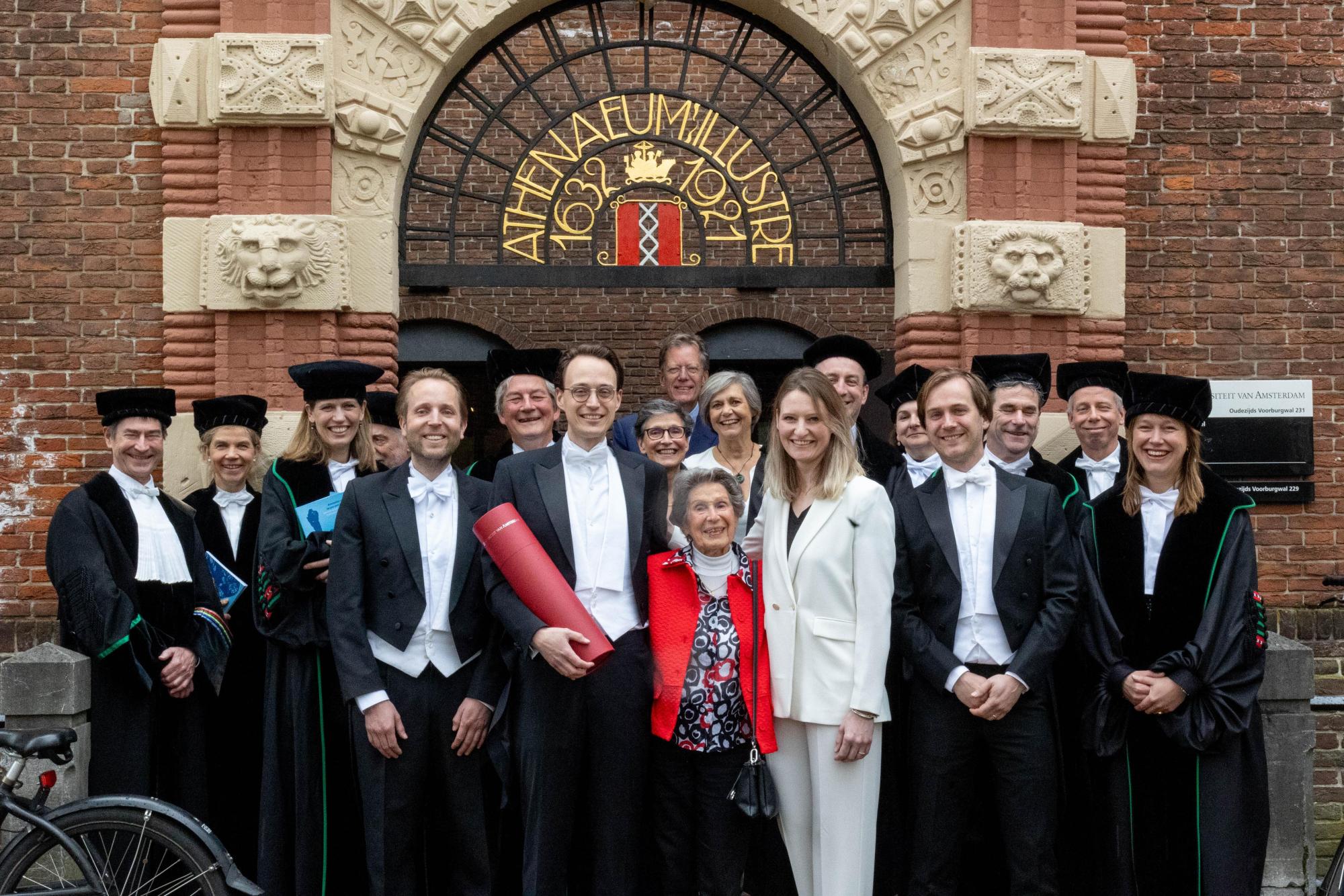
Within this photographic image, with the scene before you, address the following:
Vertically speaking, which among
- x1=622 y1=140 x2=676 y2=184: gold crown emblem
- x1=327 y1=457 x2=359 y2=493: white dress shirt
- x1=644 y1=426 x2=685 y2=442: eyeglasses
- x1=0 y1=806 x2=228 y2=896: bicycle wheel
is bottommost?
x1=0 y1=806 x2=228 y2=896: bicycle wheel

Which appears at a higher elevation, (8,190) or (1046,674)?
(8,190)

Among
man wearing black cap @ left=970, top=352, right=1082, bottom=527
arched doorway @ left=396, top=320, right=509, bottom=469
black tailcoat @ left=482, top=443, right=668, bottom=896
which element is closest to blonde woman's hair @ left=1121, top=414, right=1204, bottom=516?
man wearing black cap @ left=970, top=352, right=1082, bottom=527

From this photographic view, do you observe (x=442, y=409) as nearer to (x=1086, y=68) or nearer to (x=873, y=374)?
(x=873, y=374)

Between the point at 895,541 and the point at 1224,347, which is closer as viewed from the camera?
the point at 895,541

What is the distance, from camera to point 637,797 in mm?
4566

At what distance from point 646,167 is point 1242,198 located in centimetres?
341

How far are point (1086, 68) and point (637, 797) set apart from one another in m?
5.00

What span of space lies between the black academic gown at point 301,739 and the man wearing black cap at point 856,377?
6.93 ft

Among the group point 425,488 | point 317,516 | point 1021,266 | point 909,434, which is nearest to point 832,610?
point 425,488

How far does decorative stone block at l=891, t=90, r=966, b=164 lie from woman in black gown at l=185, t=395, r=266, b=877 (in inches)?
152

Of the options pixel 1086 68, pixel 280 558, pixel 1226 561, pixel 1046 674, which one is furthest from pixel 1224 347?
pixel 280 558

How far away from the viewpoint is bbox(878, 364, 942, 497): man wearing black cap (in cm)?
558

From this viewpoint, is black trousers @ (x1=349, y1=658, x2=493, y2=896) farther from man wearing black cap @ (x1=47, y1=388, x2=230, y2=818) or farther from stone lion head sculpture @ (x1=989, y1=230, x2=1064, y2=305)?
stone lion head sculpture @ (x1=989, y1=230, x2=1064, y2=305)

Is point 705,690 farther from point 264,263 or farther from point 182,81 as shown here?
point 182,81
